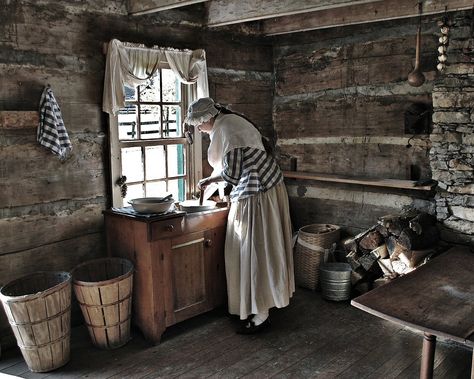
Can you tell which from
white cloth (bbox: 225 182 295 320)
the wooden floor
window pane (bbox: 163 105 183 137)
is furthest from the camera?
window pane (bbox: 163 105 183 137)

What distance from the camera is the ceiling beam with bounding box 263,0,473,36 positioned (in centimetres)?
366

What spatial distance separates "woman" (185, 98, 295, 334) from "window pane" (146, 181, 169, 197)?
29.3 inches

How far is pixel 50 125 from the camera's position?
348 centimetres

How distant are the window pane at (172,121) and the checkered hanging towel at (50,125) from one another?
1.05 meters

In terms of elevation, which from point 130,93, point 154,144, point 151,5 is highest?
point 151,5

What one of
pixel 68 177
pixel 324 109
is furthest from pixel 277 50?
pixel 68 177

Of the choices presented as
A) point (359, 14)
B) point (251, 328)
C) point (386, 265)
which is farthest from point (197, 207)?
point (359, 14)

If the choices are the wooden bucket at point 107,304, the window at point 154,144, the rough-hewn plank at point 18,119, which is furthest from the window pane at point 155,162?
the rough-hewn plank at point 18,119

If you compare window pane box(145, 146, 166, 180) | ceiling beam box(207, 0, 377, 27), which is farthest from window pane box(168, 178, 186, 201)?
ceiling beam box(207, 0, 377, 27)

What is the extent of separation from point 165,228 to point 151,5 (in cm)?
171

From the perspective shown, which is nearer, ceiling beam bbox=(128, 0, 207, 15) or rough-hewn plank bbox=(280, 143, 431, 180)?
ceiling beam bbox=(128, 0, 207, 15)

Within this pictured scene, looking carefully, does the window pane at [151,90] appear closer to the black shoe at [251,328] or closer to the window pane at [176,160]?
the window pane at [176,160]

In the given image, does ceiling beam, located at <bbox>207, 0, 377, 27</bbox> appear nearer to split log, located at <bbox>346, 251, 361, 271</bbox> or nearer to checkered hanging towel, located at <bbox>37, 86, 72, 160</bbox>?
checkered hanging towel, located at <bbox>37, 86, 72, 160</bbox>

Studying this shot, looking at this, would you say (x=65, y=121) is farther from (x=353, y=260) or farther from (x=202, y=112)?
(x=353, y=260)
